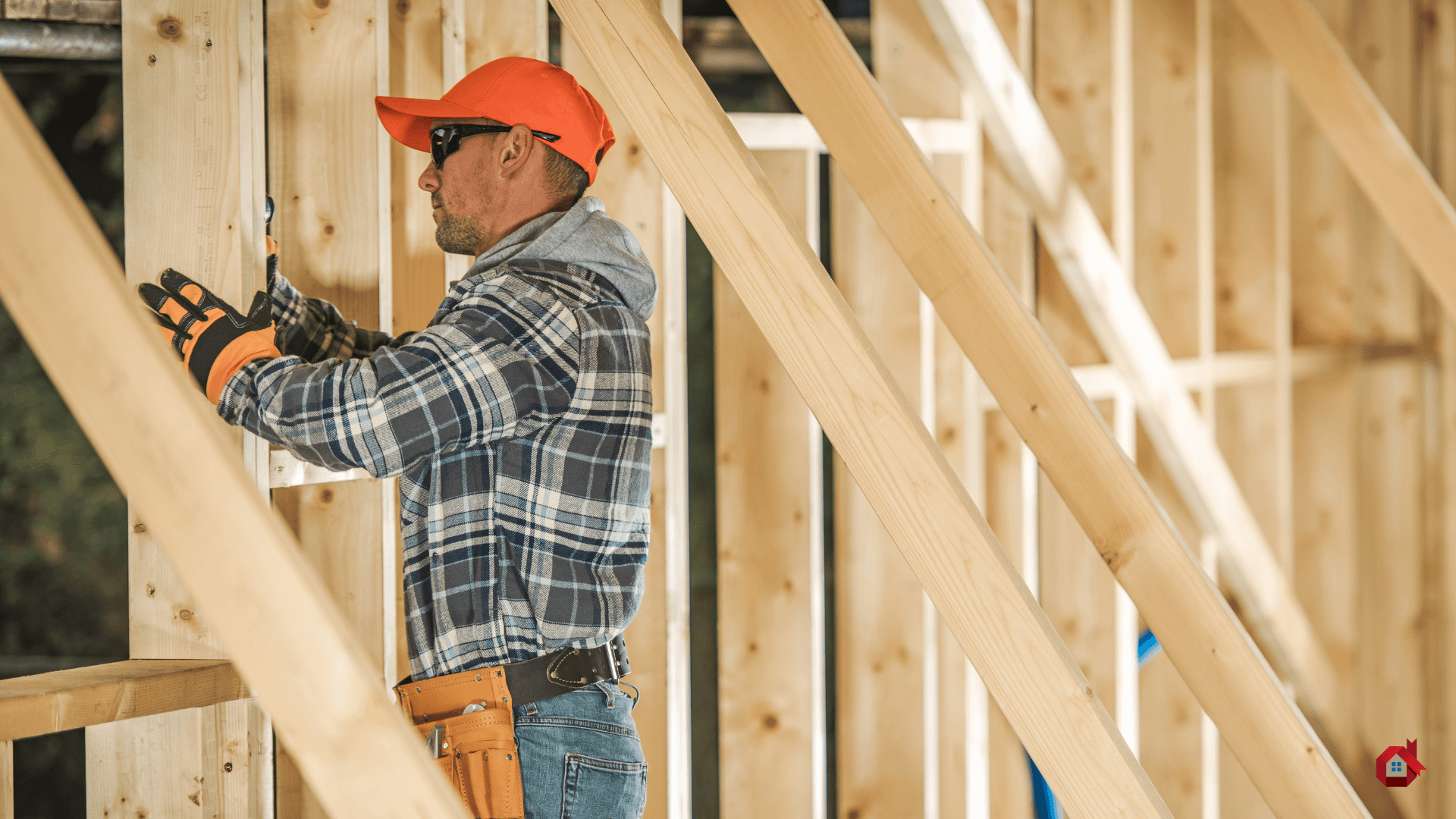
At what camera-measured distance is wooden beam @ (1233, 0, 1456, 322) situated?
7.91 ft

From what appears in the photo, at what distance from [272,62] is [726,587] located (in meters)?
1.37

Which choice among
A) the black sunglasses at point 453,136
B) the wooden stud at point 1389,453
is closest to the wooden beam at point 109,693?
the black sunglasses at point 453,136

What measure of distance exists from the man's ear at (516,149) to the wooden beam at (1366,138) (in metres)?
1.93

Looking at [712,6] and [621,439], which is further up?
[712,6]

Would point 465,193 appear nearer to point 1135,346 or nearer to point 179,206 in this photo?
point 179,206

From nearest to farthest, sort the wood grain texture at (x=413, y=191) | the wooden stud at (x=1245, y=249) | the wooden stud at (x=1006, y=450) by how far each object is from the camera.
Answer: the wood grain texture at (x=413, y=191), the wooden stud at (x=1006, y=450), the wooden stud at (x=1245, y=249)

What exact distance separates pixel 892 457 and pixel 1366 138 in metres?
2.03

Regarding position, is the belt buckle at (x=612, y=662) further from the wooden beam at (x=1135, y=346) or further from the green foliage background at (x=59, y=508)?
the green foliage background at (x=59, y=508)

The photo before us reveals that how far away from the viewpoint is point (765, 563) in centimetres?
235

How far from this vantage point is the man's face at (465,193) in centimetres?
148

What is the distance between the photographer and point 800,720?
235 centimetres

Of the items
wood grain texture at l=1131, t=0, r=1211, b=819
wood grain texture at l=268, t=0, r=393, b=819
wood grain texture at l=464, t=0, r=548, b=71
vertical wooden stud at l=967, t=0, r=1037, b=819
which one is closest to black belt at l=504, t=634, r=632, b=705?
wood grain texture at l=268, t=0, r=393, b=819

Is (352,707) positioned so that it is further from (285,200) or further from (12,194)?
(285,200)

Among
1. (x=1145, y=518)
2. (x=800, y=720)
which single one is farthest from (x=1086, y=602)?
(x=1145, y=518)
